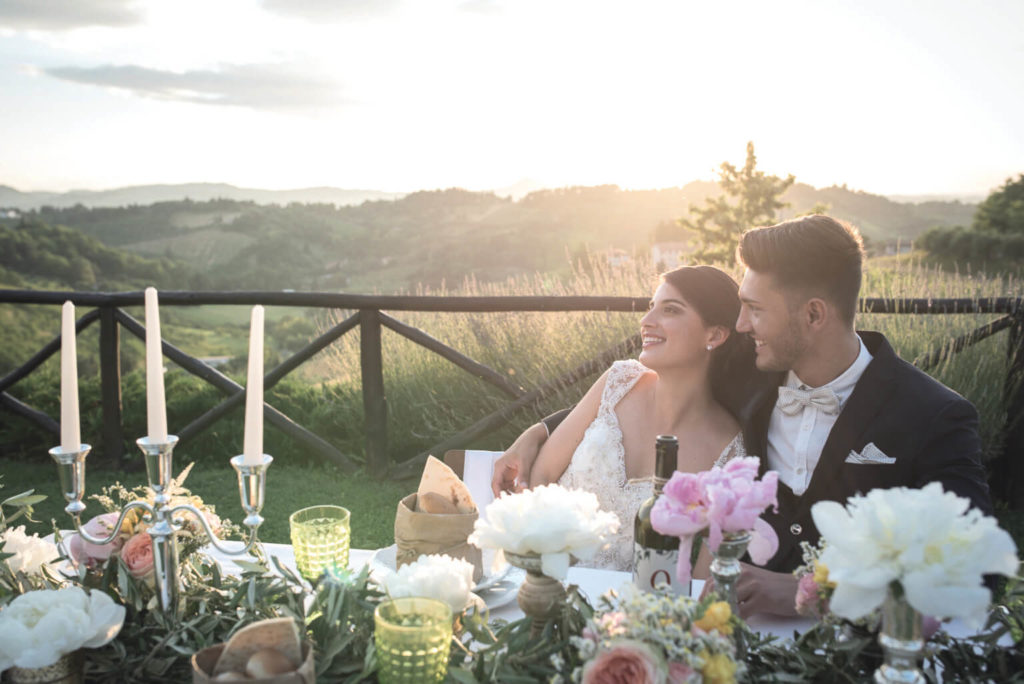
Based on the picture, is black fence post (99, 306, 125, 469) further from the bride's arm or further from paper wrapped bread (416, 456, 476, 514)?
paper wrapped bread (416, 456, 476, 514)

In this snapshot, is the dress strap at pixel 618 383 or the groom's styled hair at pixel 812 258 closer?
the groom's styled hair at pixel 812 258

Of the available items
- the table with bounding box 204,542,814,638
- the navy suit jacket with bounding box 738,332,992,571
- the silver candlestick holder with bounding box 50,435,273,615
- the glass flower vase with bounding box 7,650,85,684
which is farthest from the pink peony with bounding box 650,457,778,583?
the navy suit jacket with bounding box 738,332,992,571

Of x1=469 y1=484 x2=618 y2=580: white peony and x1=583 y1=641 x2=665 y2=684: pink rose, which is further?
x1=469 y1=484 x2=618 y2=580: white peony

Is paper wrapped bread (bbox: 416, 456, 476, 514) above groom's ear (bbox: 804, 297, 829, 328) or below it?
below

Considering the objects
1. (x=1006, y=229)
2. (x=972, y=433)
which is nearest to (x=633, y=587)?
Result: (x=972, y=433)

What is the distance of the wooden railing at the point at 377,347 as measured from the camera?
4656mm

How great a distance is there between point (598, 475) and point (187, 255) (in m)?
31.5

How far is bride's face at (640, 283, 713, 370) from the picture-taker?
271cm

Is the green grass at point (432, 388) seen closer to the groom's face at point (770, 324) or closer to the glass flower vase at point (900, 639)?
the groom's face at point (770, 324)

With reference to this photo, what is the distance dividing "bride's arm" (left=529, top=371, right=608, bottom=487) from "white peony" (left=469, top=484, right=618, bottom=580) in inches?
62.2

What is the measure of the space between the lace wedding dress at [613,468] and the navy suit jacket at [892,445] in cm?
35

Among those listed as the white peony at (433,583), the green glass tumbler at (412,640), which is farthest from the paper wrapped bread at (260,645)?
the white peony at (433,583)

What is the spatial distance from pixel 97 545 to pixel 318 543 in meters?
0.50

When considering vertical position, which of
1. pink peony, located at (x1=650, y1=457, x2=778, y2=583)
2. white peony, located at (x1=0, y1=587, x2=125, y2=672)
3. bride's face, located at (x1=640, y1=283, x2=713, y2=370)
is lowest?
white peony, located at (x1=0, y1=587, x2=125, y2=672)
